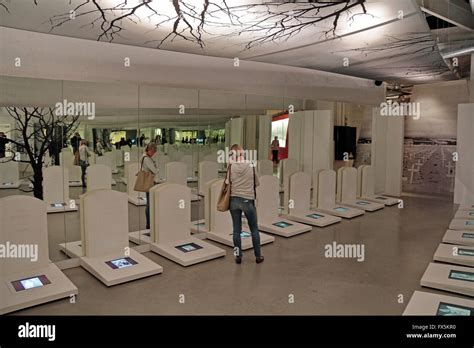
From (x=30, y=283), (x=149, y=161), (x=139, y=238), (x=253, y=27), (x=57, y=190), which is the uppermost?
(x=253, y=27)

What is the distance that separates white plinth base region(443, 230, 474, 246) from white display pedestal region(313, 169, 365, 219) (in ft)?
6.85

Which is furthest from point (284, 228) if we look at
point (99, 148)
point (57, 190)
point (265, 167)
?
point (57, 190)

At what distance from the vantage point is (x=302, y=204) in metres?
8.44

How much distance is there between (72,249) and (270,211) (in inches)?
147

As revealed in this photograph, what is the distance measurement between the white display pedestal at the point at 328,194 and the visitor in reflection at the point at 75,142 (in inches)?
218

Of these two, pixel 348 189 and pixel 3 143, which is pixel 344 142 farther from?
pixel 3 143

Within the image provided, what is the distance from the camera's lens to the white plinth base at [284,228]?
272 inches

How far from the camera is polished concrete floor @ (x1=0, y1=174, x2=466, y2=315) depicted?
4102 millimetres

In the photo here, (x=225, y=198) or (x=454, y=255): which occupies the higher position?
(x=225, y=198)

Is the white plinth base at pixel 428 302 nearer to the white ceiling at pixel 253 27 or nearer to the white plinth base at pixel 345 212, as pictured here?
the white ceiling at pixel 253 27

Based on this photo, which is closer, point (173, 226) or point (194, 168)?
point (173, 226)
